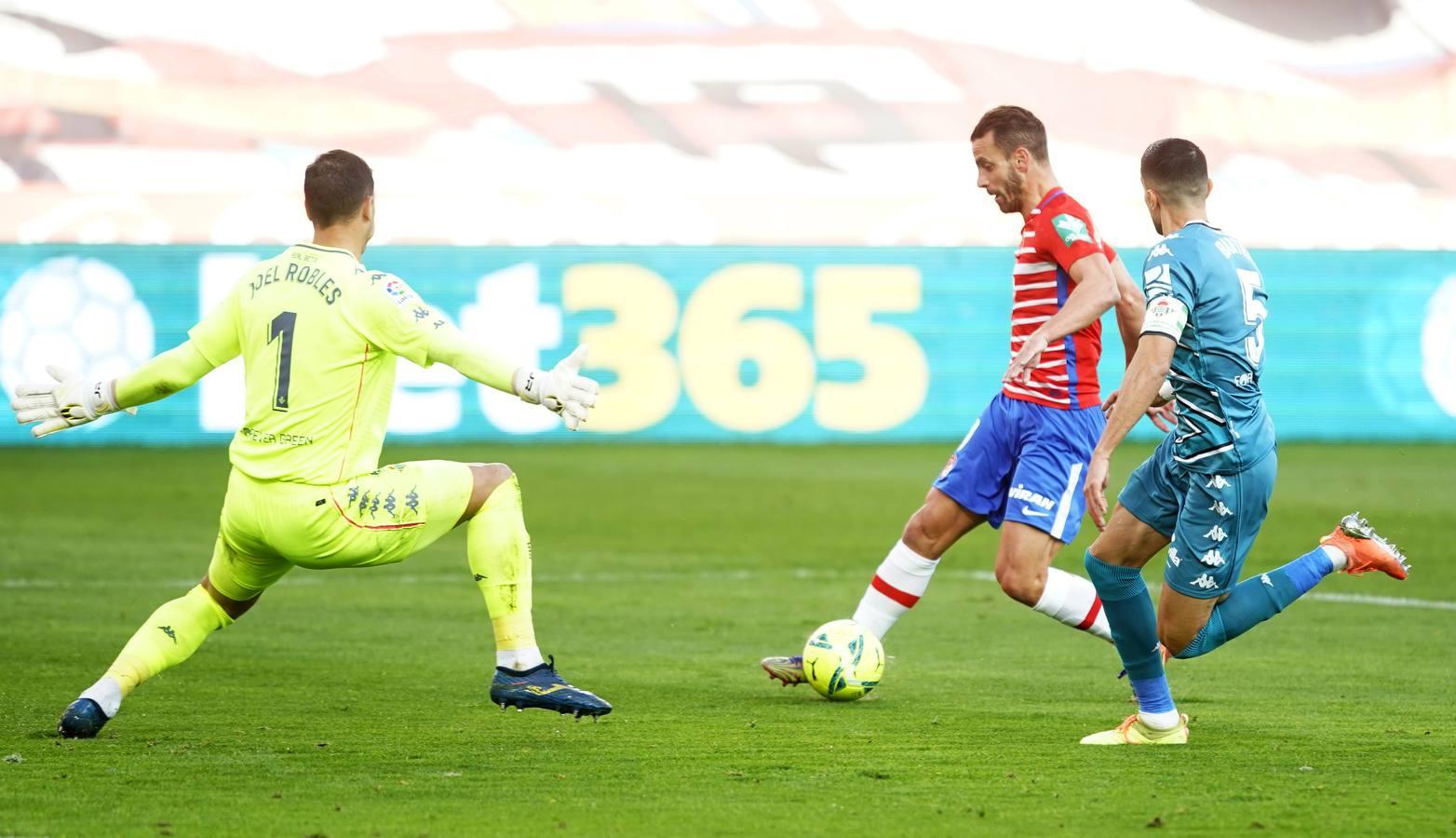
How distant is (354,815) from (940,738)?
Answer: 2.13m

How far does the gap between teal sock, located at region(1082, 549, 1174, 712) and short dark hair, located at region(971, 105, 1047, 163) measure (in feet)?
5.45

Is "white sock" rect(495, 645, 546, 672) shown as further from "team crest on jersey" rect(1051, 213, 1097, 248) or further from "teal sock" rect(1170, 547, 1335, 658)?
"team crest on jersey" rect(1051, 213, 1097, 248)

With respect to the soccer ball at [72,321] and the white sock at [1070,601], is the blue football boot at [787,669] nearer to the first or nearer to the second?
the white sock at [1070,601]

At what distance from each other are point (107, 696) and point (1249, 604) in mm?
3761

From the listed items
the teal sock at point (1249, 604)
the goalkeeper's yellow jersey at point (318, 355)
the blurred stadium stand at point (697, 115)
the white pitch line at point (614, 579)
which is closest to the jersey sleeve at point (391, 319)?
the goalkeeper's yellow jersey at point (318, 355)

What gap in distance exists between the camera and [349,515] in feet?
19.9

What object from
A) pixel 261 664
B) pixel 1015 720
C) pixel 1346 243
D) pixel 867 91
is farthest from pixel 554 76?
pixel 1015 720

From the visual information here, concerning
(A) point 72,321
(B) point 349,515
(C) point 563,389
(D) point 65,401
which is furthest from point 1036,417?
(A) point 72,321

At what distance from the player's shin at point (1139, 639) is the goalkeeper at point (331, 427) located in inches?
66.8

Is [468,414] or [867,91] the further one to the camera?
[867,91]

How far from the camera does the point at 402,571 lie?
40.7 ft

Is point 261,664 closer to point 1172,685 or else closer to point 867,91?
point 1172,685

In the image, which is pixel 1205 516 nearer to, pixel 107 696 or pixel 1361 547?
pixel 1361 547

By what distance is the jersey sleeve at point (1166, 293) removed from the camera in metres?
6.06
